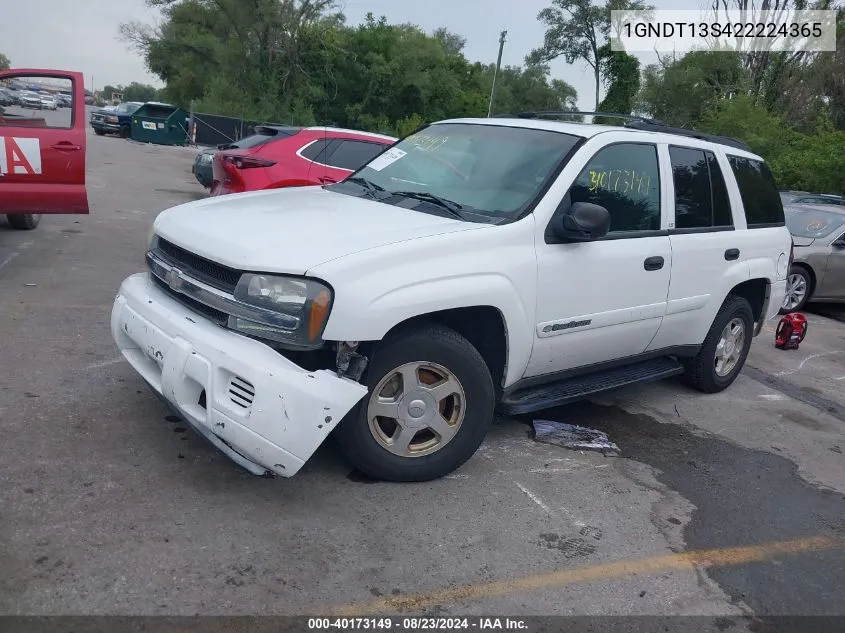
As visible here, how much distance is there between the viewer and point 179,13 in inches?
1538

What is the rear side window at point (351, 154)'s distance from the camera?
9438 millimetres

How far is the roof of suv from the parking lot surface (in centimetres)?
181

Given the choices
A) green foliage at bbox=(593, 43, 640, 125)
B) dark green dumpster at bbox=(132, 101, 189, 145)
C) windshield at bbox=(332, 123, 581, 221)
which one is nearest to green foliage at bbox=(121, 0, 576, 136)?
dark green dumpster at bbox=(132, 101, 189, 145)

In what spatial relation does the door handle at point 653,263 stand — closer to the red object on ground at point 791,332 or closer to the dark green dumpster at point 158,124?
the red object on ground at point 791,332

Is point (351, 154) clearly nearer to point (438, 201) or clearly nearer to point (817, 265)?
point (438, 201)

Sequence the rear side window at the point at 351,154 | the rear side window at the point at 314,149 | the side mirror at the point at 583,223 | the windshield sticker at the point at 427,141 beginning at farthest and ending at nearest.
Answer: the rear side window at the point at 351,154 → the rear side window at the point at 314,149 → the windshield sticker at the point at 427,141 → the side mirror at the point at 583,223

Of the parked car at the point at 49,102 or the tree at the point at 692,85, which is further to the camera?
the tree at the point at 692,85

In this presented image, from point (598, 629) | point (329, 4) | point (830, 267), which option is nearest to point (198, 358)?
point (598, 629)

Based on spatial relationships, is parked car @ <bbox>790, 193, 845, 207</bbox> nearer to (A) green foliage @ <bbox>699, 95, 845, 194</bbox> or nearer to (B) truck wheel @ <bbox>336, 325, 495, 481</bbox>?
(A) green foliage @ <bbox>699, 95, 845, 194</bbox>

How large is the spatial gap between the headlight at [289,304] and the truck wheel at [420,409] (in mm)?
371

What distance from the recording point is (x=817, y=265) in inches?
389

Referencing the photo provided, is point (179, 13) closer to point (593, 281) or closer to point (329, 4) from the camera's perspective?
point (329, 4)

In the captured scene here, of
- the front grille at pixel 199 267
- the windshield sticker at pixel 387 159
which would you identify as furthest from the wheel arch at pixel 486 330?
the windshield sticker at pixel 387 159

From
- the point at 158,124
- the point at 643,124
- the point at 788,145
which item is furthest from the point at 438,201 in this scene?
the point at 158,124
